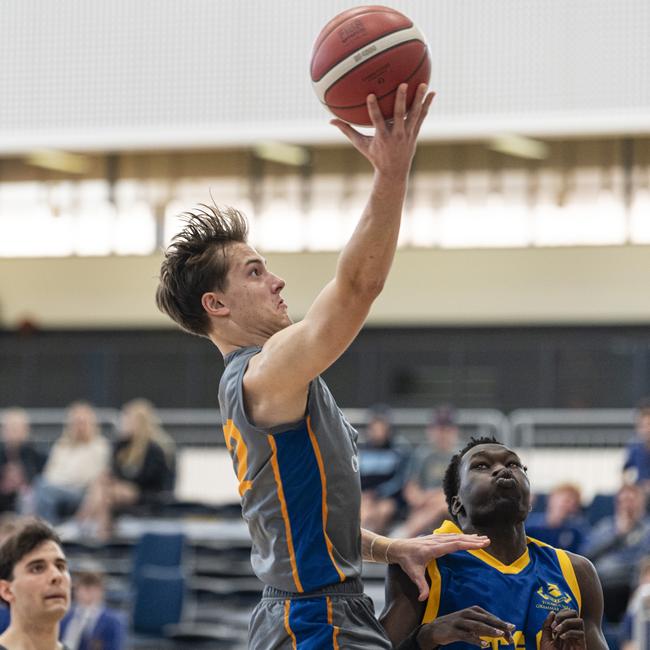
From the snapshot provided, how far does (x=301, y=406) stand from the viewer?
3.32m

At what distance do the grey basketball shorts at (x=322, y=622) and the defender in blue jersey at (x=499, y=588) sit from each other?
0.17 meters

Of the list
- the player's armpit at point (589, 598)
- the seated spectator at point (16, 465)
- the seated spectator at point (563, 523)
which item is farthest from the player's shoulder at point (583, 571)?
the seated spectator at point (16, 465)

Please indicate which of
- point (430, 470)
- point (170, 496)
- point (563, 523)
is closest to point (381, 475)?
point (430, 470)

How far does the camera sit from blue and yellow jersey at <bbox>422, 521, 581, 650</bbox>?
3580 millimetres

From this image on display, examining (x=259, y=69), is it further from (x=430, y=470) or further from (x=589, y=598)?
(x=589, y=598)

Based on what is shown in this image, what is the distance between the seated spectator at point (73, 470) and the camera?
12.8m

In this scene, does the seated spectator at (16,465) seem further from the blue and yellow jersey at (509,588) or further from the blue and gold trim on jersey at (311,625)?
the blue and gold trim on jersey at (311,625)

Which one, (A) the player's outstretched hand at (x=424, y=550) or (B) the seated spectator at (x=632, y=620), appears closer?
(A) the player's outstretched hand at (x=424, y=550)

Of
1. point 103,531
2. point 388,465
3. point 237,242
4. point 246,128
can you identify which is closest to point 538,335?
point 246,128

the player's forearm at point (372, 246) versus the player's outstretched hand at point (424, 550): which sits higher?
the player's forearm at point (372, 246)

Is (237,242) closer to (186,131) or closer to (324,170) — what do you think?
(186,131)

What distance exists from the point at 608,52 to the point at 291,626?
12.4m

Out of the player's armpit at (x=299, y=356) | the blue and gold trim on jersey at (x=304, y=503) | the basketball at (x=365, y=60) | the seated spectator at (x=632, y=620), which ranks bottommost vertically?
the seated spectator at (x=632, y=620)

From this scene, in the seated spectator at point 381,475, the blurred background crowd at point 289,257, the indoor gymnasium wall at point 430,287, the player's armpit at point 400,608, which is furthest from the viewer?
the indoor gymnasium wall at point 430,287
